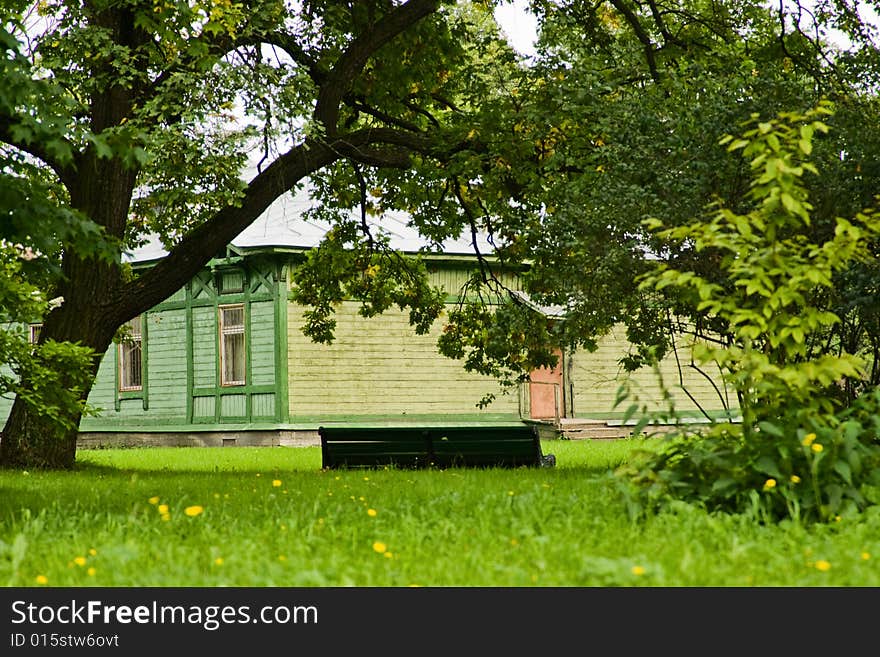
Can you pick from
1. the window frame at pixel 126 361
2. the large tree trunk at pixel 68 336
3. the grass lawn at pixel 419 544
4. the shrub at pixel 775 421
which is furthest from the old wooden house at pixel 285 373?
the shrub at pixel 775 421

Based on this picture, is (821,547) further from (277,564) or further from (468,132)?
(468,132)

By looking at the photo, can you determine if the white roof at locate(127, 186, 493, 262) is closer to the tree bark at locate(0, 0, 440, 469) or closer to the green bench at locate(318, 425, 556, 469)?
the tree bark at locate(0, 0, 440, 469)

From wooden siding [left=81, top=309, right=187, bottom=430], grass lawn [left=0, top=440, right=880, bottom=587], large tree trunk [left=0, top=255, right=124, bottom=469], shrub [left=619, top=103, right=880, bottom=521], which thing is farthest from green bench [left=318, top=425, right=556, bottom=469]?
wooden siding [left=81, top=309, right=187, bottom=430]

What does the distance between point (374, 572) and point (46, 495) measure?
6033 mm

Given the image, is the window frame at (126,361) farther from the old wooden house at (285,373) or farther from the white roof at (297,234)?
the white roof at (297,234)

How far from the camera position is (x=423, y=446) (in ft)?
53.9

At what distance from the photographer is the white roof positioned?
27.2m

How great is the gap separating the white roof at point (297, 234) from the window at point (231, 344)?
188 centimetres

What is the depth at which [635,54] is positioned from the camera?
15.2 m

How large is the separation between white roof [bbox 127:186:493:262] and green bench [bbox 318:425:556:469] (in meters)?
10.1

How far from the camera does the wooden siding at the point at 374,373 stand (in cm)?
2708

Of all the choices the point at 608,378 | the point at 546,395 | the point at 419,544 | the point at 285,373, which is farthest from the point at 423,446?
the point at 608,378

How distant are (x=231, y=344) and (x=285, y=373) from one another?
7.36ft
